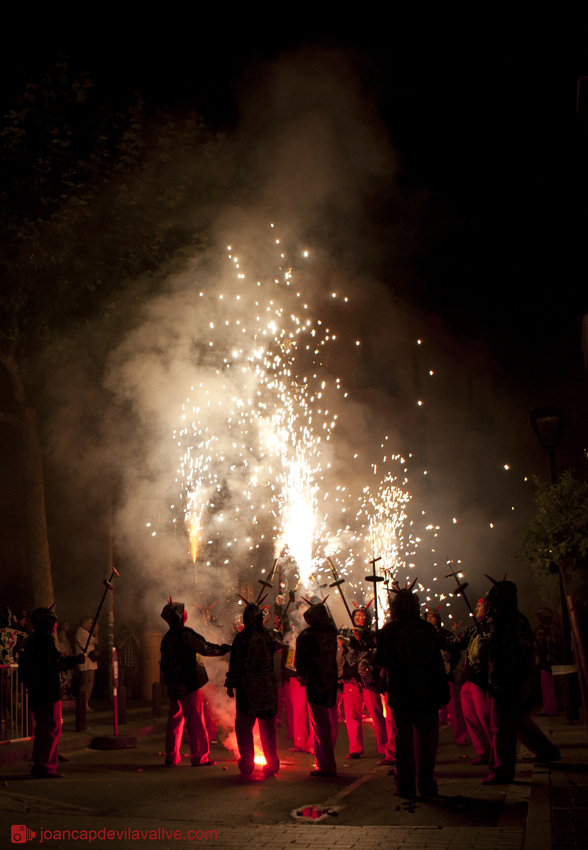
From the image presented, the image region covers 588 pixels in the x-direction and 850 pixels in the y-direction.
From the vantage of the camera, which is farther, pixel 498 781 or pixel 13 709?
pixel 13 709

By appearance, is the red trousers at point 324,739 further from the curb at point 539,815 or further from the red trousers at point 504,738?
the curb at point 539,815

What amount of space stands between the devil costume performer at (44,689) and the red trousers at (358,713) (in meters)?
3.02

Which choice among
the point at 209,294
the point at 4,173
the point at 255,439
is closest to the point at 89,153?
the point at 4,173

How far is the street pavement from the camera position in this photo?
5031mm

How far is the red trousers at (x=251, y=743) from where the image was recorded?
7.47m

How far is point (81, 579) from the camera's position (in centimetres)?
1808

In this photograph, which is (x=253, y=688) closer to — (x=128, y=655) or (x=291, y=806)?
(x=291, y=806)

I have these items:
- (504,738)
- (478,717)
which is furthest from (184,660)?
(504,738)

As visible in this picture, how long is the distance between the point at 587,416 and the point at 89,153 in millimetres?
21082

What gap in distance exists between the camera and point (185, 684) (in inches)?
332

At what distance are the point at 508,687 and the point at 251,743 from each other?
7.95ft

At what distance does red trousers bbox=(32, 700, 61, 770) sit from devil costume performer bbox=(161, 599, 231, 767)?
119 centimetres

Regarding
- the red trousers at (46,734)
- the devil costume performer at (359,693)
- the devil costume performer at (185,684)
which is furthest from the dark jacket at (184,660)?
the devil costume performer at (359,693)

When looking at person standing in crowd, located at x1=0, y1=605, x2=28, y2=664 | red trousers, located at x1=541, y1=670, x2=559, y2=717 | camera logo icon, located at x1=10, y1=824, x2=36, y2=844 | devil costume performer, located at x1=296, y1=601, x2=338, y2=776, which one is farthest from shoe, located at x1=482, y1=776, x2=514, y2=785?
person standing in crowd, located at x1=0, y1=605, x2=28, y2=664
